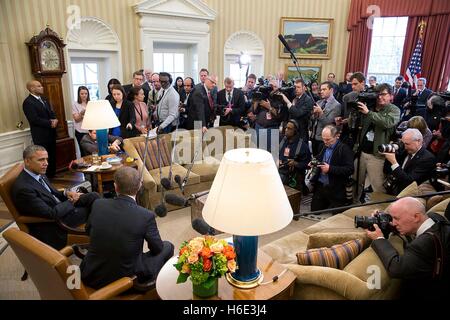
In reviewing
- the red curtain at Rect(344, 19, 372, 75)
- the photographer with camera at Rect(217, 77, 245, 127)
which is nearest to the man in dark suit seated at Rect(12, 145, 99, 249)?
the photographer with camera at Rect(217, 77, 245, 127)

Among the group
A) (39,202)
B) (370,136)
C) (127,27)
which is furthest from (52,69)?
(370,136)

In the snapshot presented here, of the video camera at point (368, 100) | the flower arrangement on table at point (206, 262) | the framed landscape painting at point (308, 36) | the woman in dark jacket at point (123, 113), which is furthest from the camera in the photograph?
the framed landscape painting at point (308, 36)

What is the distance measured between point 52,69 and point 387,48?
7.17 m

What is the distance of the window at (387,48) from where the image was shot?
7.76 meters

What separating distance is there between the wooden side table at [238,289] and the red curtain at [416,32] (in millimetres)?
A: 7004

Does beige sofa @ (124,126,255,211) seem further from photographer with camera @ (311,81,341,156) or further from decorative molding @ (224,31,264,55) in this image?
decorative molding @ (224,31,264,55)

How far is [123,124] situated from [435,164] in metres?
3.85

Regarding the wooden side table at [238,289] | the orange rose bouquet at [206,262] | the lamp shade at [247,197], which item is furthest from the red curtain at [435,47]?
the orange rose bouquet at [206,262]

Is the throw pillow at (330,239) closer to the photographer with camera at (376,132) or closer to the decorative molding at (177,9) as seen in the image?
the photographer with camera at (376,132)

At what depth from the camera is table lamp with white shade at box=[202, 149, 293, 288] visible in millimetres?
1498

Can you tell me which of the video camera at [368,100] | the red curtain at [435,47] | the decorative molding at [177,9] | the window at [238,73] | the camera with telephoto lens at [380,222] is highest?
the decorative molding at [177,9]

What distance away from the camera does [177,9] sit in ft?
22.3

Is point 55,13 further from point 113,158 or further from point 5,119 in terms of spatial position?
point 113,158

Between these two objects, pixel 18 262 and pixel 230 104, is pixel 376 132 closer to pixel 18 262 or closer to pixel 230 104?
pixel 230 104
